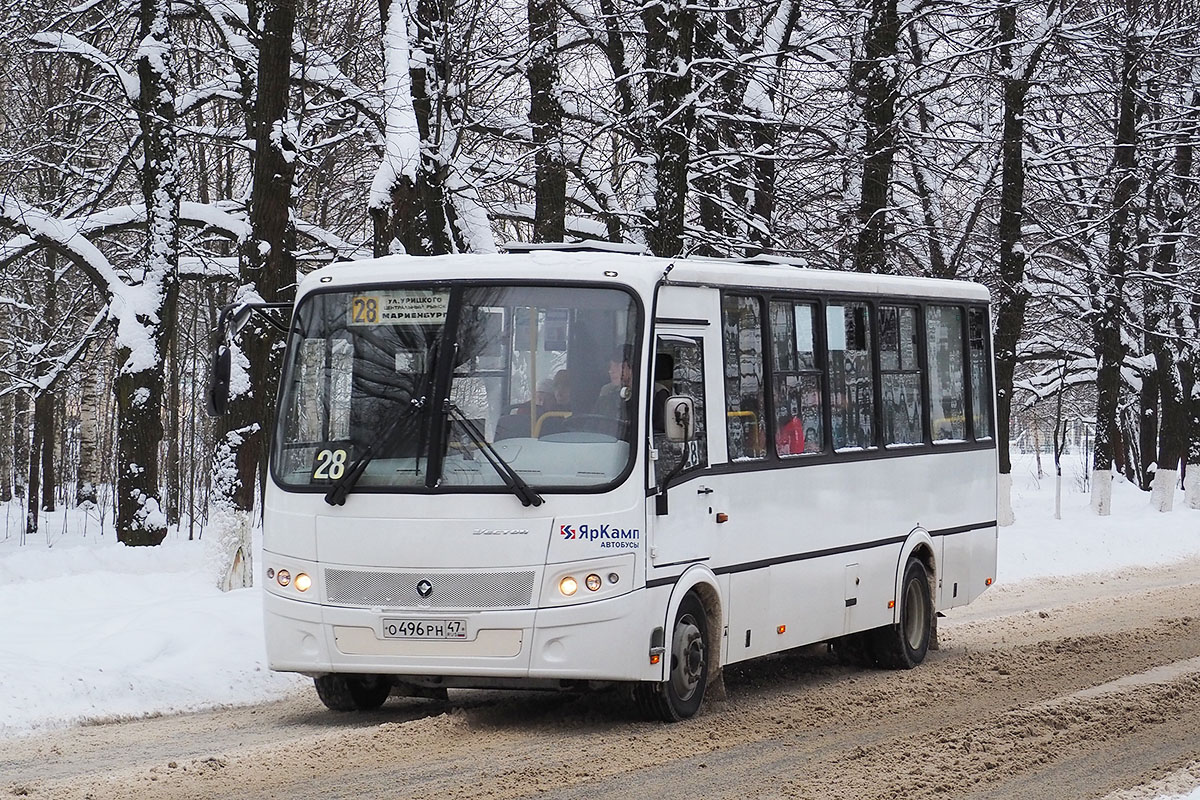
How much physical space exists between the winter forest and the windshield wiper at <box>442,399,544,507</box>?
7545 mm

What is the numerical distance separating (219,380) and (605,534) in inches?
95.9

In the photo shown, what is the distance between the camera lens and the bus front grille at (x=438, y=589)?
31.5 ft

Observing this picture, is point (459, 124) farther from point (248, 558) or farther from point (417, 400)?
point (417, 400)

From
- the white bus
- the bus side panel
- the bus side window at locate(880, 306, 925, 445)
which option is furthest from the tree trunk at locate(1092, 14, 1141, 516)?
the white bus

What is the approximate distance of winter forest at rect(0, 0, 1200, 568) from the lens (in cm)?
1853

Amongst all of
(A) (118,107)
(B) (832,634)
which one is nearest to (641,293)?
(B) (832,634)

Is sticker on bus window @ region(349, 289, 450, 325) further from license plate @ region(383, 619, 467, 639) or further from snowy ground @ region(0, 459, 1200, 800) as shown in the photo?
snowy ground @ region(0, 459, 1200, 800)

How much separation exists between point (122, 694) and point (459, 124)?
892cm

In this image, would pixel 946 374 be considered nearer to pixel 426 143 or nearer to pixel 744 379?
pixel 744 379

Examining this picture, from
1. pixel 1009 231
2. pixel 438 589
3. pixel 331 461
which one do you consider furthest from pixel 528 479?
pixel 1009 231

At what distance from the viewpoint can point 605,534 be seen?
9688mm

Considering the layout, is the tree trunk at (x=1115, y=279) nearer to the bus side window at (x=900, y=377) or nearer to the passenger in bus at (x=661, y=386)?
the bus side window at (x=900, y=377)

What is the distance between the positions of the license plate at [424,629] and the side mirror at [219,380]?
5.34 feet

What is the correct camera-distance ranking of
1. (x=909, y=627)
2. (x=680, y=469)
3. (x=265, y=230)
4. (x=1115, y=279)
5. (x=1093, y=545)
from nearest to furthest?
(x=680, y=469)
(x=909, y=627)
(x=265, y=230)
(x=1093, y=545)
(x=1115, y=279)
